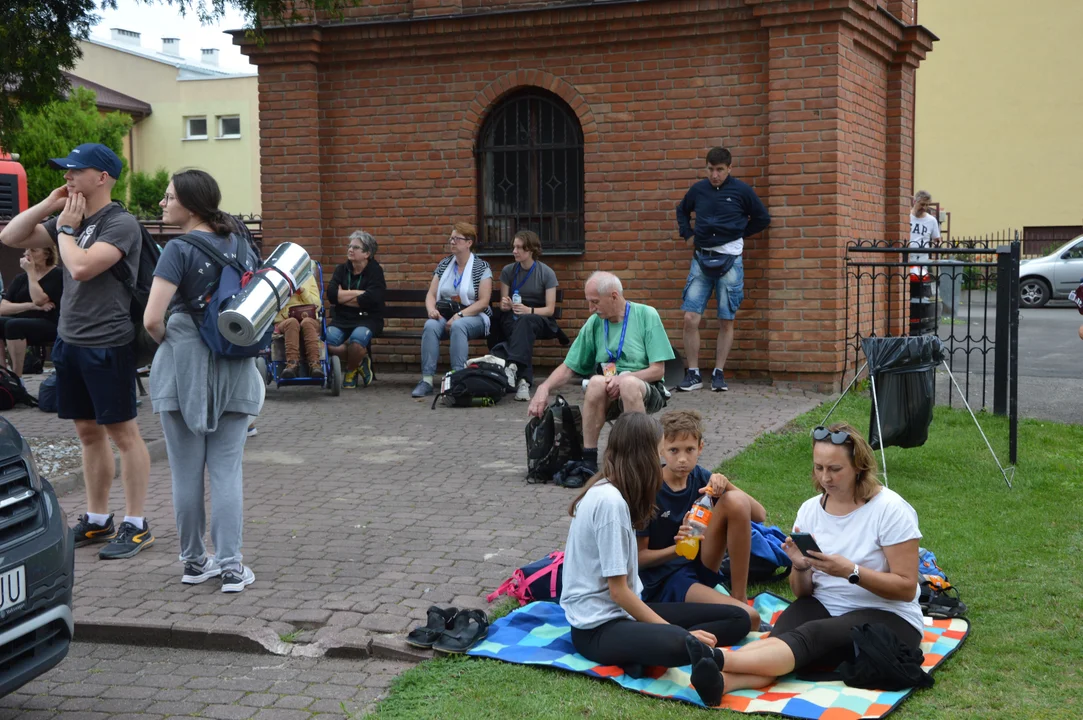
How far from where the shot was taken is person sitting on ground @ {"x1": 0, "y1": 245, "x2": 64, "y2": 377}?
12102mm

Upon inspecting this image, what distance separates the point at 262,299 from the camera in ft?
18.2

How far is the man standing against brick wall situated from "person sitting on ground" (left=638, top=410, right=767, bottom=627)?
21.4ft

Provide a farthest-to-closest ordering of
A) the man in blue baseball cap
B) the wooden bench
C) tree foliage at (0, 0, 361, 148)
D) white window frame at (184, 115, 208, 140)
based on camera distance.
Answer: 1. white window frame at (184, 115, 208, 140)
2. the wooden bench
3. tree foliage at (0, 0, 361, 148)
4. the man in blue baseball cap

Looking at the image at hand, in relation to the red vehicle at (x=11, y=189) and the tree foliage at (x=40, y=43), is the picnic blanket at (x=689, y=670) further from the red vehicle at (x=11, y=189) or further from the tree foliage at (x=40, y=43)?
the red vehicle at (x=11, y=189)

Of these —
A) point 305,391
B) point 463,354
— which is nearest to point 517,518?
point 463,354

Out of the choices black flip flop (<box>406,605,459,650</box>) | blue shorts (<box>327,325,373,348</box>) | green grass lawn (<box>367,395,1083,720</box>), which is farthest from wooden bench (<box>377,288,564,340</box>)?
black flip flop (<box>406,605,459,650</box>)

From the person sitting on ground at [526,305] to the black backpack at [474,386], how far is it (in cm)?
34

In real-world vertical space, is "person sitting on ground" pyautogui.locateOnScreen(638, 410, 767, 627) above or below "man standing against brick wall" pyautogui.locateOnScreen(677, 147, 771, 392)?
below

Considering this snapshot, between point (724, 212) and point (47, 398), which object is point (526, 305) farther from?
point (47, 398)

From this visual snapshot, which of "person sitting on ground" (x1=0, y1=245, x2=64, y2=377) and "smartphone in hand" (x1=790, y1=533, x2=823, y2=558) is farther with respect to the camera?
"person sitting on ground" (x1=0, y1=245, x2=64, y2=377)

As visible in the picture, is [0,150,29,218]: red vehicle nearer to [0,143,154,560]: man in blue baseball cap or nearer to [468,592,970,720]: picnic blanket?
[0,143,154,560]: man in blue baseball cap

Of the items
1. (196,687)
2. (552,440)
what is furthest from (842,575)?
(552,440)

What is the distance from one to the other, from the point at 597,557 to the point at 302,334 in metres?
7.72

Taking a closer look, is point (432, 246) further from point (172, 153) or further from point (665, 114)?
point (172, 153)
